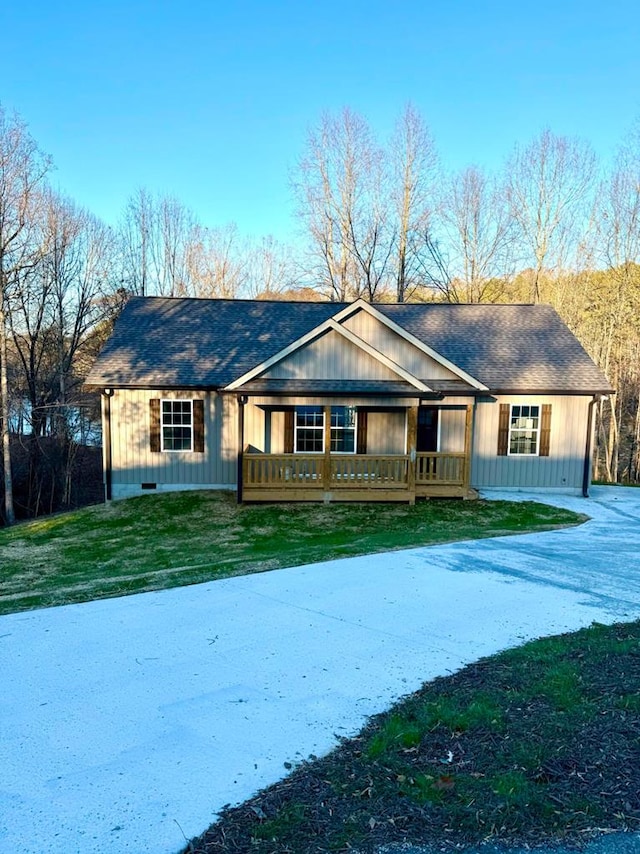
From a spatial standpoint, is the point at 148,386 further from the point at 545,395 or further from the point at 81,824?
the point at 81,824

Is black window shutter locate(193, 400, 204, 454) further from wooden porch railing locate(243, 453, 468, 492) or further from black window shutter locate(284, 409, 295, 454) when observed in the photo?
black window shutter locate(284, 409, 295, 454)

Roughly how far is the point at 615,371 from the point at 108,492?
22.2 m

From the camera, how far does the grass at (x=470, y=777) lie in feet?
8.56

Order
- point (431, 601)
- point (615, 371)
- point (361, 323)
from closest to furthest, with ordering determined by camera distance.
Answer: point (431, 601), point (361, 323), point (615, 371)

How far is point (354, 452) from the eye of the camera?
47.7 ft

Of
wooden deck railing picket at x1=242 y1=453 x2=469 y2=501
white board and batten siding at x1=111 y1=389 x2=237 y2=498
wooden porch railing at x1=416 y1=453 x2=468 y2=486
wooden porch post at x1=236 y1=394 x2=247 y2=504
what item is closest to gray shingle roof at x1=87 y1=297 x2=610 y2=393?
white board and batten siding at x1=111 y1=389 x2=237 y2=498

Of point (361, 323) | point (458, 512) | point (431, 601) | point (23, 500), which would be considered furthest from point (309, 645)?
point (23, 500)

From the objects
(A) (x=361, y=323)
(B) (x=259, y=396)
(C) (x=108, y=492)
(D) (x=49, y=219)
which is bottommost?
(C) (x=108, y=492)

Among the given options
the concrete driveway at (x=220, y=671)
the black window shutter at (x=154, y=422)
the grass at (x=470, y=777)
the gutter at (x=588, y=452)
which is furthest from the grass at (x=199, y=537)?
the grass at (x=470, y=777)

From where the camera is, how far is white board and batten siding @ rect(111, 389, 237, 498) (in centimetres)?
1426

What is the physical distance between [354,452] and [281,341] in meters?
3.84

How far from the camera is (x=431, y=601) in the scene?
20.3ft

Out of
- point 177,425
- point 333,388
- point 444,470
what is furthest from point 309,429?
point 444,470

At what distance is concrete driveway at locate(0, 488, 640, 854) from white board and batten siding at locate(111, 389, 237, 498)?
7109mm
